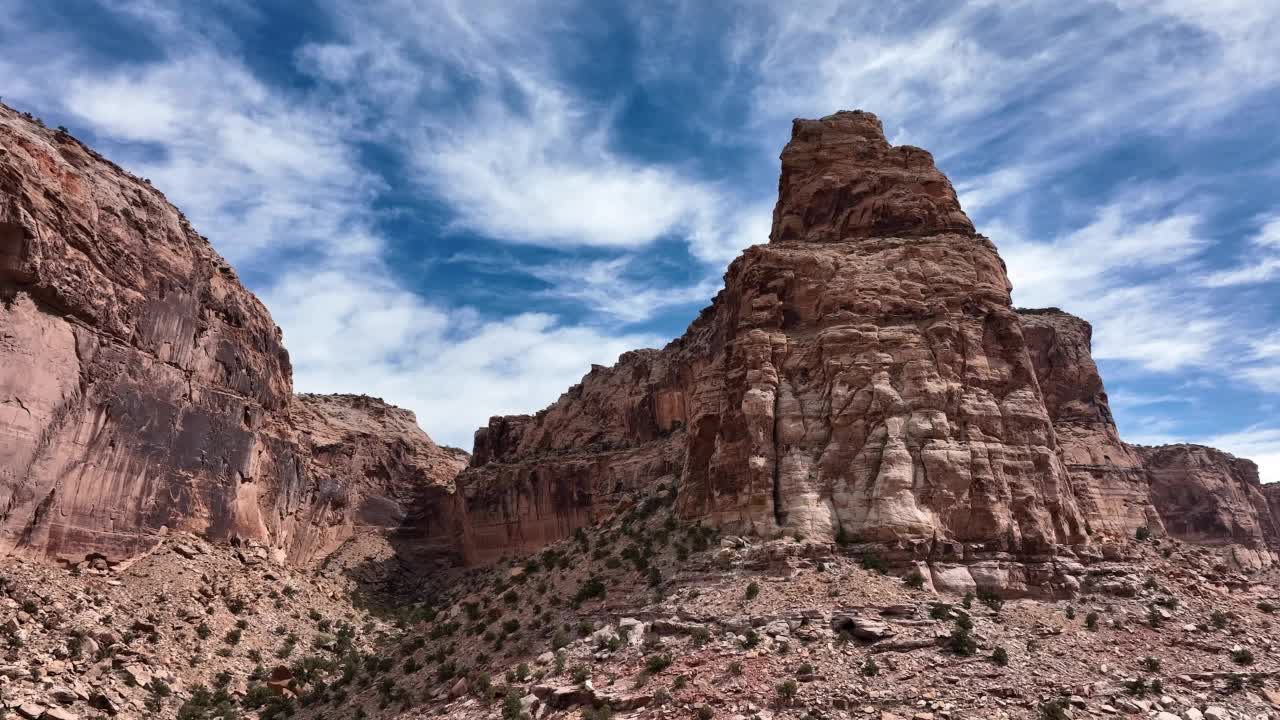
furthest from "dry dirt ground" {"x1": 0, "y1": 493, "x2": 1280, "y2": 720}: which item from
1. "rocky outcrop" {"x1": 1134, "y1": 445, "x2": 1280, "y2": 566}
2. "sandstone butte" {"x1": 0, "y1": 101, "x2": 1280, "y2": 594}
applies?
"rocky outcrop" {"x1": 1134, "y1": 445, "x2": 1280, "y2": 566}

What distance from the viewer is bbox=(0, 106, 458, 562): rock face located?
115 feet

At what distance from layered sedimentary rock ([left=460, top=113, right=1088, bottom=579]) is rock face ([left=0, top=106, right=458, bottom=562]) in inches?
974

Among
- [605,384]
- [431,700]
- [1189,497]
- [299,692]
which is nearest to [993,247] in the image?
[431,700]

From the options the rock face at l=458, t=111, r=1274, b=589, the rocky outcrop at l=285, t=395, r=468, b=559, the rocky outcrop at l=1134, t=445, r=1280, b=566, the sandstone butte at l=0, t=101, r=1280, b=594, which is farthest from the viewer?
the rocky outcrop at l=1134, t=445, r=1280, b=566

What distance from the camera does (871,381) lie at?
33469mm

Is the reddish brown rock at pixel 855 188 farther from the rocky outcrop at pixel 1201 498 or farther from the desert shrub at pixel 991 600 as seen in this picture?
the rocky outcrop at pixel 1201 498

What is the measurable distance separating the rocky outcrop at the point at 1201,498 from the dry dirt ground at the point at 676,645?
56.0 meters

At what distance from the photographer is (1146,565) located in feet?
110

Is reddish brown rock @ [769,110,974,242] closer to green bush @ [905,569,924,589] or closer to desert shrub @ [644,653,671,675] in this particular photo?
green bush @ [905,569,924,589]

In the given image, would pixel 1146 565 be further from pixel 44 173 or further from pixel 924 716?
pixel 44 173

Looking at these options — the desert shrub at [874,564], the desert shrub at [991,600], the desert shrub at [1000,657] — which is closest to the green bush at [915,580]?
the desert shrub at [874,564]

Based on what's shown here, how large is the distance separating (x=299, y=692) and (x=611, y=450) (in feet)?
116

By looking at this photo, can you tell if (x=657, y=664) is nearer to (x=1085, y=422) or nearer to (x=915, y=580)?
(x=915, y=580)

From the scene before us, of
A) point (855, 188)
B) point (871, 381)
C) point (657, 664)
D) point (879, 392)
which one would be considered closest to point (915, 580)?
point (879, 392)
